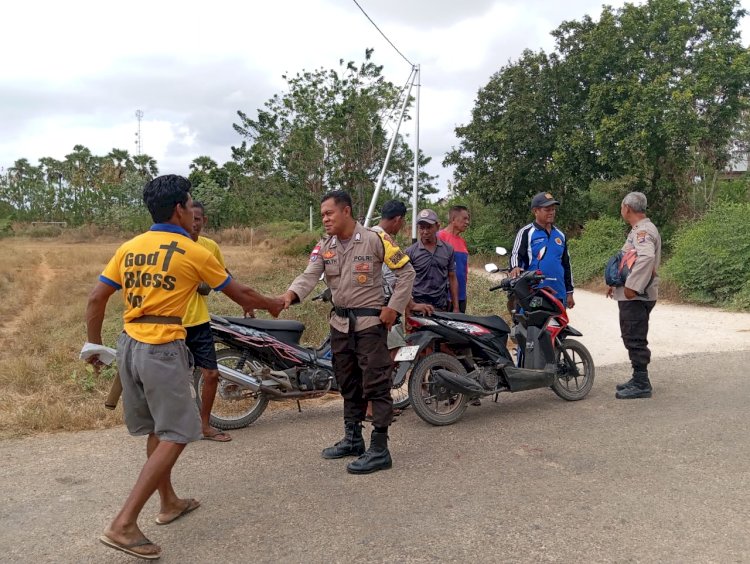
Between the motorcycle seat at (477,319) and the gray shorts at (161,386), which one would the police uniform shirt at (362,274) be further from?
the gray shorts at (161,386)

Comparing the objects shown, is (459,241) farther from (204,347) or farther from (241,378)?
(204,347)

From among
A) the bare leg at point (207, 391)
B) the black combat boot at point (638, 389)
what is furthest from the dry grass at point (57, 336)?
the black combat boot at point (638, 389)

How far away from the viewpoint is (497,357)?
534 cm

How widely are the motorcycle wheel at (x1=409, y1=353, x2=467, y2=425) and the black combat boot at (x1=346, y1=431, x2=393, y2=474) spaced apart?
849 millimetres

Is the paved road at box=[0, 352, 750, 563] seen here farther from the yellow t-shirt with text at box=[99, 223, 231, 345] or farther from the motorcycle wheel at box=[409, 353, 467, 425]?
the yellow t-shirt with text at box=[99, 223, 231, 345]

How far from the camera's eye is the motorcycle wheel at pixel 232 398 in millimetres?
4977

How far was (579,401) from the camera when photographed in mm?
5762

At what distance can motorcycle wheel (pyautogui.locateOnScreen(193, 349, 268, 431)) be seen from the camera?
16.3 feet

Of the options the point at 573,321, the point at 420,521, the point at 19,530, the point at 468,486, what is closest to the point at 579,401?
the point at 468,486

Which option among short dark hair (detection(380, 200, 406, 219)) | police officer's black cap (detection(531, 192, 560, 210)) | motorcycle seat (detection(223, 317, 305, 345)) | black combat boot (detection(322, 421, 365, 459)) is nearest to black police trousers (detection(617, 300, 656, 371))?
police officer's black cap (detection(531, 192, 560, 210))

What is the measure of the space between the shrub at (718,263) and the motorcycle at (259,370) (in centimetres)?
926

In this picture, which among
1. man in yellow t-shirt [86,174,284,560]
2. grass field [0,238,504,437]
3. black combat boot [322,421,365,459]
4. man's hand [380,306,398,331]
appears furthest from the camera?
grass field [0,238,504,437]

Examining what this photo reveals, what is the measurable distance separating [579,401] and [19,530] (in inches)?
174

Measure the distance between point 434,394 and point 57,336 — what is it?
6951 millimetres
